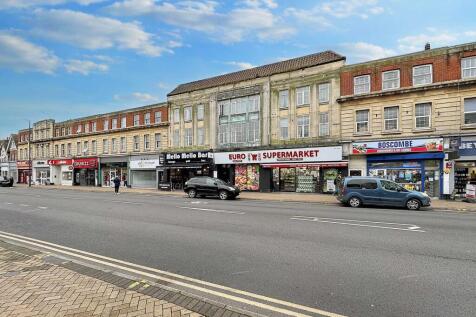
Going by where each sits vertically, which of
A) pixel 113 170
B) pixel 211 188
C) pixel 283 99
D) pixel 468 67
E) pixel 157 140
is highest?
pixel 468 67

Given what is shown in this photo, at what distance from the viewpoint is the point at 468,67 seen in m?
21.5

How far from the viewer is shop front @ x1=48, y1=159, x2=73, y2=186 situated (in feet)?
159

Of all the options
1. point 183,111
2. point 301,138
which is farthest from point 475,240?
point 183,111

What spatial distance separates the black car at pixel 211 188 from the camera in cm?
2312

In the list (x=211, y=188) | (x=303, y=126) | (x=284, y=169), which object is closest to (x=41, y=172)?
(x=211, y=188)

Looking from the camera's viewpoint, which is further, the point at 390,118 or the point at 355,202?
the point at 390,118

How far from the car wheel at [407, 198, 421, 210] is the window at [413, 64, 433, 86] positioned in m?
10.3

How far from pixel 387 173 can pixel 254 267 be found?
2073 cm

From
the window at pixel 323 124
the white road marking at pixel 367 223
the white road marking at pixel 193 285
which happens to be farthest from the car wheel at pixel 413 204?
the white road marking at pixel 193 285

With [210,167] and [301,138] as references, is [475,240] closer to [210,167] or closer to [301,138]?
[301,138]

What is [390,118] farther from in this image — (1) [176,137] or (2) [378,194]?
(1) [176,137]

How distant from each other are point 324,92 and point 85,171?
116ft

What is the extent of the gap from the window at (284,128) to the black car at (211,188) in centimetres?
779

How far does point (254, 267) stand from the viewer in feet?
20.5
